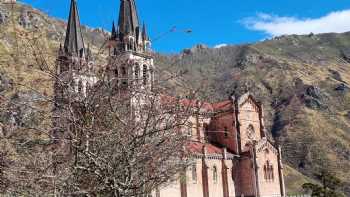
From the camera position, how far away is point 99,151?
29.8 feet

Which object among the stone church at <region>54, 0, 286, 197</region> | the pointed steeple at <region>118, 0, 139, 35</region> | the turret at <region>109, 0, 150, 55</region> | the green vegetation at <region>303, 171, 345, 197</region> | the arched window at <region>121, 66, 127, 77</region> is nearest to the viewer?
the arched window at <region>121, 66, 127, 77</region>

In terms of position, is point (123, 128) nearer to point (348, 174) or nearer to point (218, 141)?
point (218, 141)

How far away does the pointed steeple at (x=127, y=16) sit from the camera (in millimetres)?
48781

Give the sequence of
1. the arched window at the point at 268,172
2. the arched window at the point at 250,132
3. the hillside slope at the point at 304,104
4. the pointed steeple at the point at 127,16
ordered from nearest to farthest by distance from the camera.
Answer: the pointed steeple at the point at 127,16 → the arched window at the point at 268,172 → the arched window at the point at 250,132 → the hillside slope at the point at 304,104

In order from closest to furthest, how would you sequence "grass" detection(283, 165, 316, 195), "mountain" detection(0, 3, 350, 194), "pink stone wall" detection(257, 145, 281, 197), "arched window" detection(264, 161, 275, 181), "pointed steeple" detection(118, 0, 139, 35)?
1. "pointed steeple" detection(118, 0, 139, 35)
2. "pink stone wall" detection(257, 145, 281, 197)
3. "arched window" detection(264, 161, 275, 181)
4. "grass" detection(283, 165, 316, 195)
5. "mountain" detection(0, 3, 350, 194)

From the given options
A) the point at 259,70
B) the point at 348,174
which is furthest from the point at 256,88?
the point at 348,174

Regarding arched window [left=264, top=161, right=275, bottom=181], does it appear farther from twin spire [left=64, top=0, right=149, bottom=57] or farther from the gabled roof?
twin spire [left=64, top=0, right=149, bottom=57]

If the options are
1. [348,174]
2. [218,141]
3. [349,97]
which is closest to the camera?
[218,141]

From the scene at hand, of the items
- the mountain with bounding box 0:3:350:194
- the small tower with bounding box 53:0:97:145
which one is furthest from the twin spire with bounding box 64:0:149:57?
the small tower with bounding box 53:0:97:145

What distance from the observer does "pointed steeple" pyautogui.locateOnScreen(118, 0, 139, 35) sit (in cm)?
4878

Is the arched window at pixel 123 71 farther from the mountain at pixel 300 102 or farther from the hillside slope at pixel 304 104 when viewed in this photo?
the hillside slope at pixel 304 104

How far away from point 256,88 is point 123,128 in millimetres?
151017

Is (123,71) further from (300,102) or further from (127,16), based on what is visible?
(300,102)

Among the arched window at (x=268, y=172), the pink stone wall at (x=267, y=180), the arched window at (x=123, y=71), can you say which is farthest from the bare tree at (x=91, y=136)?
the arched window at (x=268, y=172)
